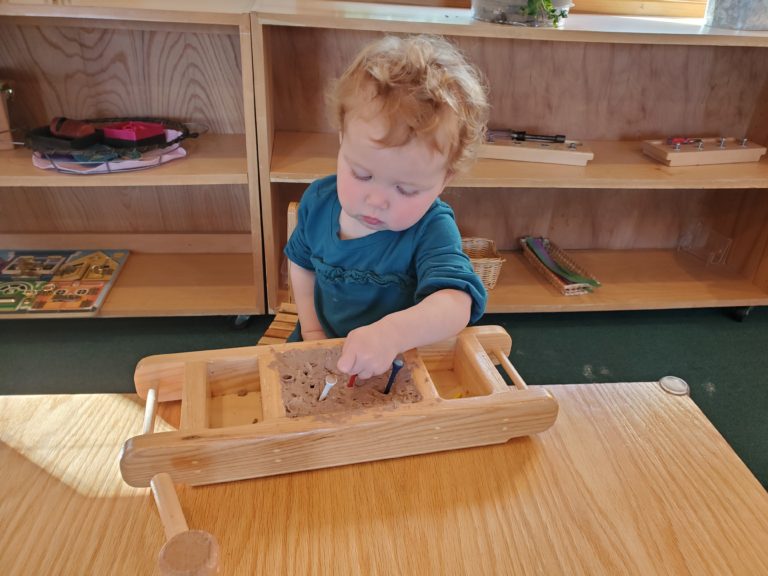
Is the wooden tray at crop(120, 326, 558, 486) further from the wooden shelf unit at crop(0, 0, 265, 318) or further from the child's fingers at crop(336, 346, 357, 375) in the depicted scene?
the wooden shelf unit at crop(0, 0, 265, 318)

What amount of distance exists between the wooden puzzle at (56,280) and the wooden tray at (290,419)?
41.4 inches

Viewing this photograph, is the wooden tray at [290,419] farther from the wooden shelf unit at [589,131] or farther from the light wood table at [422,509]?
the wooden shelf unit at [589,131]

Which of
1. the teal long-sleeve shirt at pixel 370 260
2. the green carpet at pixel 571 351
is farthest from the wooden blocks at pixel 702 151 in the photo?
the teal long-sleeve shirt at pixel 370 260

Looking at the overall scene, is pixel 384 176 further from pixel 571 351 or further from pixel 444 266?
pixel 571 351

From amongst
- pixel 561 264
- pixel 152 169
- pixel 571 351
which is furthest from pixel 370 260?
pixel 561 264

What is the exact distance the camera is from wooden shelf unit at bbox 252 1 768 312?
144cm

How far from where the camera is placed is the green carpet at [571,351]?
5.02 ft

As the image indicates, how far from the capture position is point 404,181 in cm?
66

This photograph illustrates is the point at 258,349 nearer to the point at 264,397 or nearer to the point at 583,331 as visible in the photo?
the point at 264,397

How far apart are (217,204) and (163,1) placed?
65 cm

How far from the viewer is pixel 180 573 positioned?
45 cm

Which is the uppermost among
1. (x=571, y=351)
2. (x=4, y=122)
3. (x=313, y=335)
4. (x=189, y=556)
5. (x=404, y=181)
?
(x=404, y=181)

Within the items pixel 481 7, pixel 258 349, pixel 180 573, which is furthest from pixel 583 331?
pixel 180 573

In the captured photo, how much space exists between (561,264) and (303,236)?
124cm
